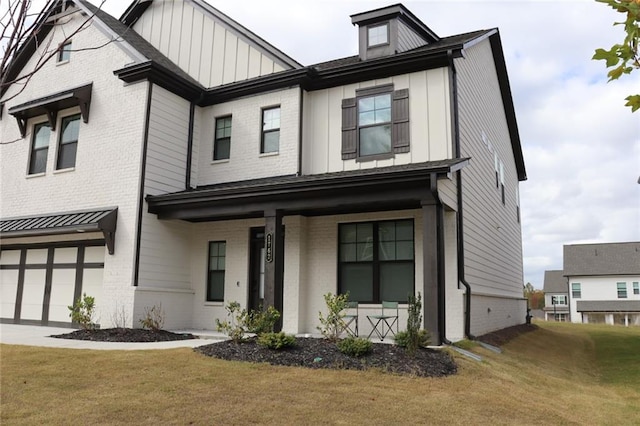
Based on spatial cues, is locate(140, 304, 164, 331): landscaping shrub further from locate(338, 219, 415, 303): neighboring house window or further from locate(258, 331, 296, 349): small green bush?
locate(338, 219, 415, 303): neighboring house window

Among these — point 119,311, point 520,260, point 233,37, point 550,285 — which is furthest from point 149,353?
point 550,285

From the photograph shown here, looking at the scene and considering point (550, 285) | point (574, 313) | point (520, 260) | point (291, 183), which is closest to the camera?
point (291, 183)

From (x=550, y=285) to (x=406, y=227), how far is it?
52.1 m

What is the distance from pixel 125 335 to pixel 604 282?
43.6m

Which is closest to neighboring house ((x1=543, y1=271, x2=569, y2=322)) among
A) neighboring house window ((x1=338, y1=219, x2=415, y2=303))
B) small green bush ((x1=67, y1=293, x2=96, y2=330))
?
neighboring house window ((x1=338, y1=219, x2=415, y2=303))

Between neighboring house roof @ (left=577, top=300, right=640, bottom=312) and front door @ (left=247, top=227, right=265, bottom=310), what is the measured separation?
39357mm

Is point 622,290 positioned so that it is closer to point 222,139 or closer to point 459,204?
point 459,204

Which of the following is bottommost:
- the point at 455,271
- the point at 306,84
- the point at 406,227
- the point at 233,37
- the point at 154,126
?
the point at 455,271

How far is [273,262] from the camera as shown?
10.8 metres

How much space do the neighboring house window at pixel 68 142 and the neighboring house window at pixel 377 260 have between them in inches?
297

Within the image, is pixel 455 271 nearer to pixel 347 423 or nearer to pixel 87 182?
pixel 347 423

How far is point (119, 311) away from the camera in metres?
11.6

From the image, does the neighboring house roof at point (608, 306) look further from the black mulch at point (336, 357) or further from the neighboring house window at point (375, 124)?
the black mulch at point (336, 357)

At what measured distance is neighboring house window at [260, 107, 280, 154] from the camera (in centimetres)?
1307
